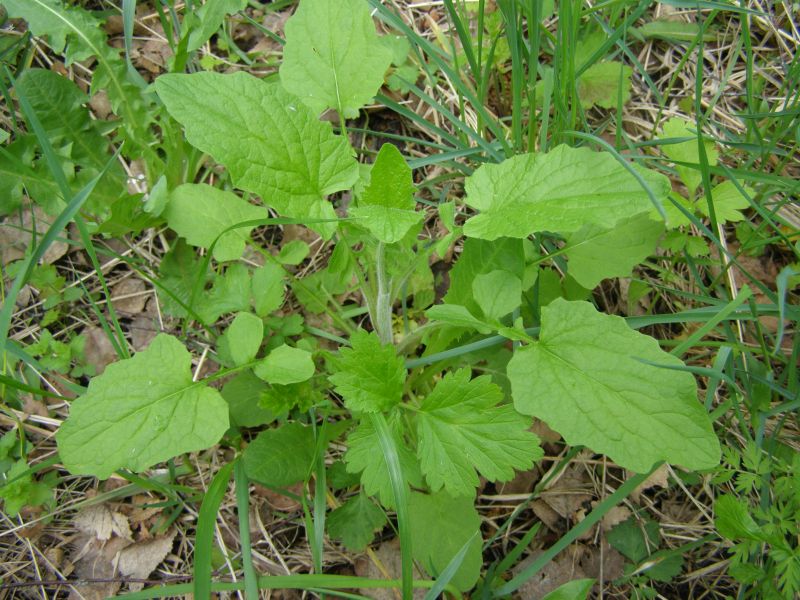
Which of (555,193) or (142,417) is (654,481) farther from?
(142,417)

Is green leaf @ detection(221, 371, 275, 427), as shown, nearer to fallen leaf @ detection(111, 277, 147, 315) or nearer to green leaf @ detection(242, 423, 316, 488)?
green leaf @ detection(242, 423, 316, 488)

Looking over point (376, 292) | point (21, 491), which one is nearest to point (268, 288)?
point (376, 292)

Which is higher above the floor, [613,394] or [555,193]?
[555,193]

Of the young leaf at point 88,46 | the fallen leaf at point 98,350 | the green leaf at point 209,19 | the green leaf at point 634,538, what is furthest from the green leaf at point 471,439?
the young leaf at point 88,46

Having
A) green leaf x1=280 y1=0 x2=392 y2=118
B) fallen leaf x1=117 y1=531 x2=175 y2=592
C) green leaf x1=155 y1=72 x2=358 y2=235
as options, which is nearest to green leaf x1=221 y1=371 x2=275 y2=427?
fallen leaf x1=117 y1=531 x2=175 y2=592

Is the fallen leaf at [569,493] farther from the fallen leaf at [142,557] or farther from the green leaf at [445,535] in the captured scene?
the fallen leaf at [142,557]

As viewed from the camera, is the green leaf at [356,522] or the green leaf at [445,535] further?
the green leaf at [356,522]

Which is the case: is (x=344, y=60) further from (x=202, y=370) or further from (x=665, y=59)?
(x=665, y=59)
